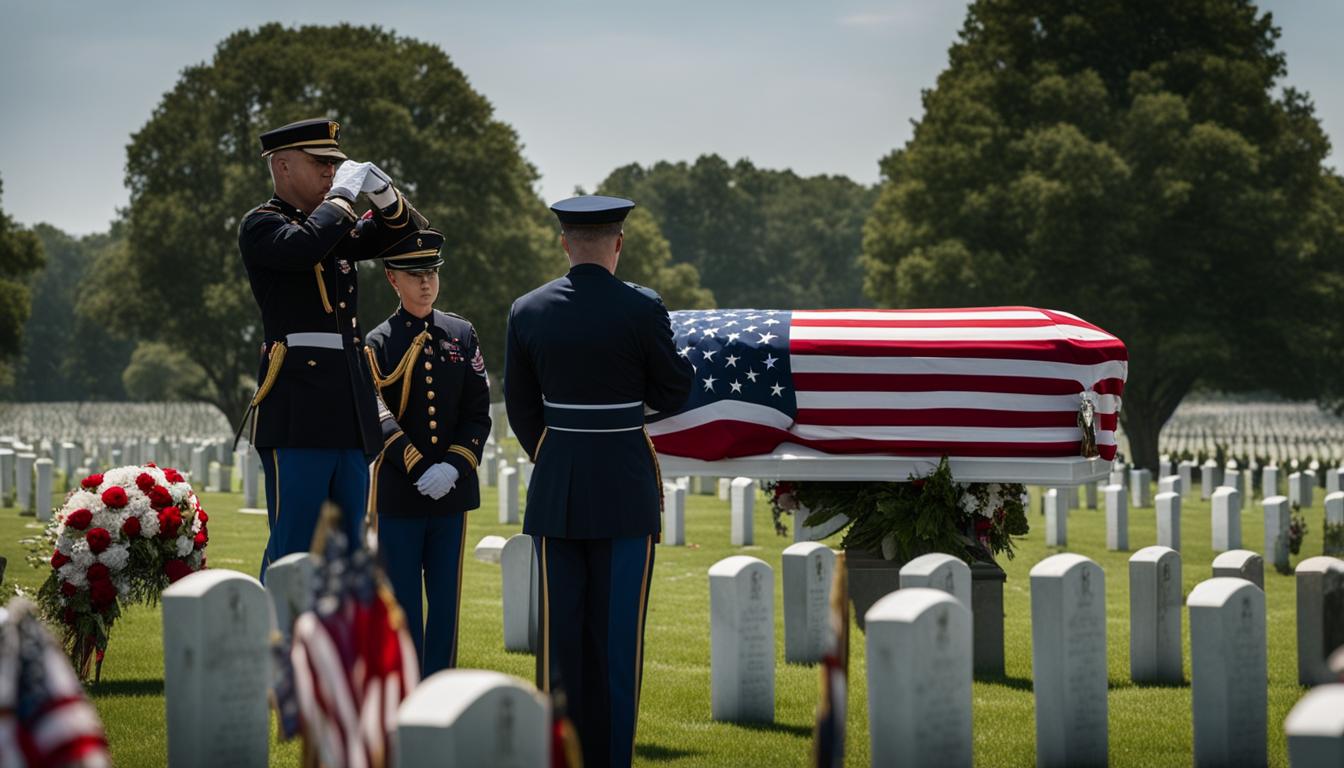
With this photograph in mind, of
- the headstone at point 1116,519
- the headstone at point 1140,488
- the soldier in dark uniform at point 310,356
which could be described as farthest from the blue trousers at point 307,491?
the headstone at point 1140,488

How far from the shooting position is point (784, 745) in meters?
6.37

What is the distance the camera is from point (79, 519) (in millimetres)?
7414

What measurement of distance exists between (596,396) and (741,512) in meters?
10.4

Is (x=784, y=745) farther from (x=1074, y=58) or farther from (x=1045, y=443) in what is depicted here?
(x=1074, y=58)

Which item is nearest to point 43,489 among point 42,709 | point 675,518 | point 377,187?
point 675,518

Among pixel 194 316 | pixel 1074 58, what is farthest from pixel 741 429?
pixel 194 316

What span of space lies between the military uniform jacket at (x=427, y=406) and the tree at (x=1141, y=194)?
78.7ft

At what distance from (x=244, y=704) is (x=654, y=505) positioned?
65.6 inches

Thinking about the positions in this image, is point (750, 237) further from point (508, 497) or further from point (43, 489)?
point (43, 489)

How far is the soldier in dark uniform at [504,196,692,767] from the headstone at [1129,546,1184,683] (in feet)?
11.3

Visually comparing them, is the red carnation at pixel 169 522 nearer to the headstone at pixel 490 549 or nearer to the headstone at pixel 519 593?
the headstone at pixel 519 593

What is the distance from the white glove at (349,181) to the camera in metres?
5.50

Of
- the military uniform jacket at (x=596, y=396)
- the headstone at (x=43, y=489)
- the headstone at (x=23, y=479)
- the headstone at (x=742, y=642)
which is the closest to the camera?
the military uniform jacket at (x=596, y=396)

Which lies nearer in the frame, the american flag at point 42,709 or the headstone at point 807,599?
the american flag at point 42,709
